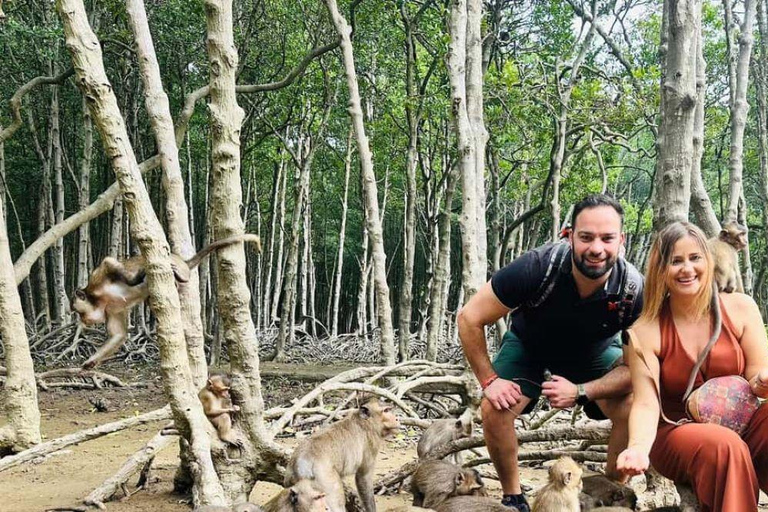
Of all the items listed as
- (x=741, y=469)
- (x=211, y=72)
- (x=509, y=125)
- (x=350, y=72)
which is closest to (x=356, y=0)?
(x=350, y=72)

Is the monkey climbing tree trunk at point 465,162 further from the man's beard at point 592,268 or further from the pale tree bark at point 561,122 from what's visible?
the pale tree bark at point 561,122

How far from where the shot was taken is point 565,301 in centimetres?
362

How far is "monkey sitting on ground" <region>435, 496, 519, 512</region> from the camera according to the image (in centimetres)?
340

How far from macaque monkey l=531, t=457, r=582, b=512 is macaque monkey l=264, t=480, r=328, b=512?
1018 millimetres

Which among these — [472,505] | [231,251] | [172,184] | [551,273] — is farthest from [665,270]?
[172,184]

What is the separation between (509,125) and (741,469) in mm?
9884

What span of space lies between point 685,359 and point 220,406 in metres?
2.53

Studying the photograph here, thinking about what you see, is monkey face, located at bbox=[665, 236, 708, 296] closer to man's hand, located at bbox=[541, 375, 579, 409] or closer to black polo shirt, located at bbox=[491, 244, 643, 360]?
black polo shirt, located at bbox=[491, 244, 643, 360]

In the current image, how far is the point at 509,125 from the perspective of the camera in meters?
12.1

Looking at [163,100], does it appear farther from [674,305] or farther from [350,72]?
[350,72]

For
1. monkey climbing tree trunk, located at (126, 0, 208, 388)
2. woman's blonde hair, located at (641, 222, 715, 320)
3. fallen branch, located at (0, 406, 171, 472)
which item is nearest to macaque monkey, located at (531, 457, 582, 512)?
woman's blonde hair, located at (641, 222, 715, 320)

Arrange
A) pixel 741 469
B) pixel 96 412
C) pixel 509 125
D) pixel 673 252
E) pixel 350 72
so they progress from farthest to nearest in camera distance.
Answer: pixel 509 125 < pixel 96 412 < pixel 350 72 < pixel 673 252 < pixel 741 469

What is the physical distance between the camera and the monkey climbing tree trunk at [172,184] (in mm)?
4144

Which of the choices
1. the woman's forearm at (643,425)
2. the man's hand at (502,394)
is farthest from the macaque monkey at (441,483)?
the woman's forearm at (643,425)
